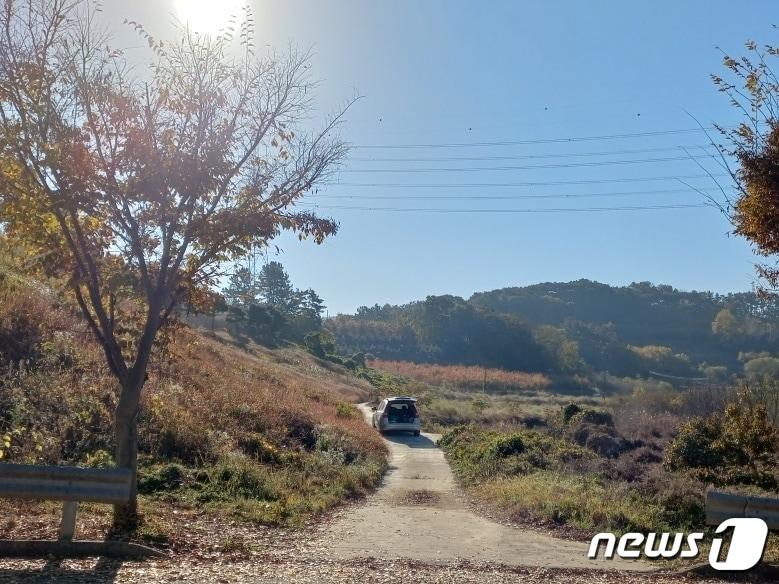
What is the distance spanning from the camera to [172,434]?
15148mm

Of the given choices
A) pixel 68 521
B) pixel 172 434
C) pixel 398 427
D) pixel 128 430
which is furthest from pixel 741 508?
pixel 398 427

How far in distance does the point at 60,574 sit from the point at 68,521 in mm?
862

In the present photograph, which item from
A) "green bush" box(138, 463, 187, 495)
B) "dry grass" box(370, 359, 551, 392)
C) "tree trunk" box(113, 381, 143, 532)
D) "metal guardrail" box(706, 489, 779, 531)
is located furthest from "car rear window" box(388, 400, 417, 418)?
"dry grass" box(370, 359, 551, 392)

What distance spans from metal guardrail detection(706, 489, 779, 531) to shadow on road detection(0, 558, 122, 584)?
642 cm

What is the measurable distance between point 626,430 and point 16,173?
27.5 metres

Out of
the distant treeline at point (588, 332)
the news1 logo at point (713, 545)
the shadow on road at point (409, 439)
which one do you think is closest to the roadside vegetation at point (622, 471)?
the news1 logo at point (713, 545)

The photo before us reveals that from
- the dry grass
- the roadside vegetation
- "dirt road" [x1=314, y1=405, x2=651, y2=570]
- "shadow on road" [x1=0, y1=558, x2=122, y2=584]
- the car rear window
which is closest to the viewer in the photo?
"shadow on road" [x1=0, y1=558, x2=122, y2=584]

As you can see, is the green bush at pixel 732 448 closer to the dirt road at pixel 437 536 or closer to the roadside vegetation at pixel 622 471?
the roadside vegetation at pixel 622 471

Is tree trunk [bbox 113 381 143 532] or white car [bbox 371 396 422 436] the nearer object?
tree trunk [bbox 113 381 143 532]

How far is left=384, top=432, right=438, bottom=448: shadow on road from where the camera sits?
96.0ft

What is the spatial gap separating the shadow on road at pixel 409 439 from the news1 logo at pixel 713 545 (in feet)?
59.5

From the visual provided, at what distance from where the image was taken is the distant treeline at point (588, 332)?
6625 cm

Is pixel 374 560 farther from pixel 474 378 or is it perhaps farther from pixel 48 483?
pixel 474 378

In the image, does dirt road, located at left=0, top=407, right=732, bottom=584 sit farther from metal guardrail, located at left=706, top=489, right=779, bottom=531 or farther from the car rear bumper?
the car rear bumper
